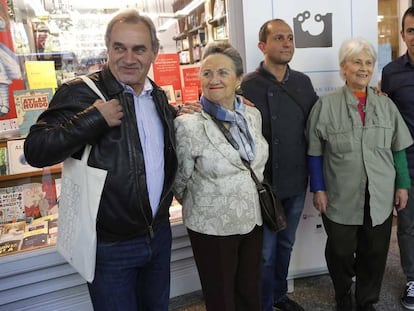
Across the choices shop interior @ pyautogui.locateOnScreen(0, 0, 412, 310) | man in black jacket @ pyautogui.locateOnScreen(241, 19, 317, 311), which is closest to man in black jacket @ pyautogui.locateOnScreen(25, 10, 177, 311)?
man in black jacket @ pyautogui.locateOnScreen(241, 19, 317, 311)

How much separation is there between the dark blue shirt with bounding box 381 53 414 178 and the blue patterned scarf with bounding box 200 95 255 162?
3.49 ft

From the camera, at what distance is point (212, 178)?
62.1 inches

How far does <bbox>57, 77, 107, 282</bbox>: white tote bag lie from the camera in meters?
1.27

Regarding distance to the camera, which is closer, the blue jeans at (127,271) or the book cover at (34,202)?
the blue jeans at (127,271)

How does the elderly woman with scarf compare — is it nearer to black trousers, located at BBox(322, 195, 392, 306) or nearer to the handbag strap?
the handbag strap

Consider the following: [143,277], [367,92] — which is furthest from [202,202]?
[367,92]

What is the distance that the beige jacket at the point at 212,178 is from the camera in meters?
1.56

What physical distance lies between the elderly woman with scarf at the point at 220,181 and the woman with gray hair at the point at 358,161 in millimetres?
506

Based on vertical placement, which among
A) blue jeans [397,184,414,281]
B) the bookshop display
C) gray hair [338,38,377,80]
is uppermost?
the bookshop display

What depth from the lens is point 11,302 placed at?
2104 mm

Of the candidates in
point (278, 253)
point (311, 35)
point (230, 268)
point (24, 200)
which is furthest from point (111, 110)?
point (311, 35)

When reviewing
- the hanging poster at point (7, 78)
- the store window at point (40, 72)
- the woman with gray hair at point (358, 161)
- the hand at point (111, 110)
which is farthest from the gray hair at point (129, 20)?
the hanging poster at point (7, 78)

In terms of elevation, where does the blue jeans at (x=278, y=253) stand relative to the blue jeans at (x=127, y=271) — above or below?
below

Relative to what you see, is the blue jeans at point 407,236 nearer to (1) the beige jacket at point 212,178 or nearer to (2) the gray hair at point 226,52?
(1) the beige jacket at point 212,178
